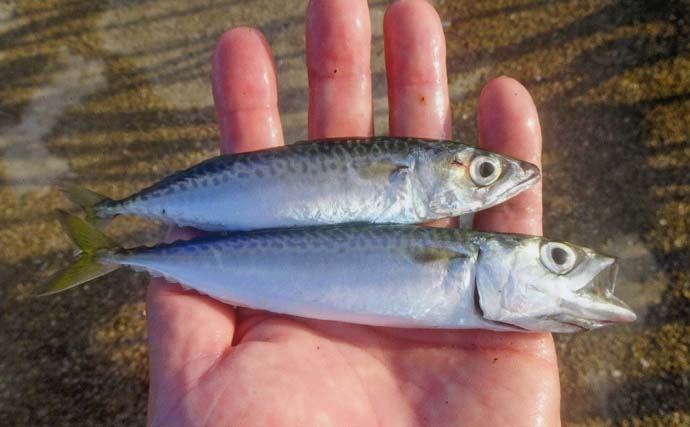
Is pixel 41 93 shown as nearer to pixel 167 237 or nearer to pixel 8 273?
pixel 8 273

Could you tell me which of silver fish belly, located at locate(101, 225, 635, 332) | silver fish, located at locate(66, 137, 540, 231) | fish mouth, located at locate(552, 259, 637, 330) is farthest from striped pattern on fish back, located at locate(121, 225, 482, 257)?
fish mouth, located at locate(552, 259, 637, 330)

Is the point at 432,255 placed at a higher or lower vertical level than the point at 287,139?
lower

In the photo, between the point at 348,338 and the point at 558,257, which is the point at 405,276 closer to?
the point at 348,338

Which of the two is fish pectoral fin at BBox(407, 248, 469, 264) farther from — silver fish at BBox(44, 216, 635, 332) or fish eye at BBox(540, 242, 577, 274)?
fish eye at BBox(540, 242, 577, 274)

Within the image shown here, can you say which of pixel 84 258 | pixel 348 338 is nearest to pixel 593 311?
pixel 348 338

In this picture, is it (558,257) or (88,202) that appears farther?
(88,202)

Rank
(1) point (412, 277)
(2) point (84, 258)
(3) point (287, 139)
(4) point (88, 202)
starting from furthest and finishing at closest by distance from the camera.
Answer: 1. (3) point (287, 139)
2. (4) point (88, 202)
3. (2) point (84, 258)
4. (1) point (412, 277)
